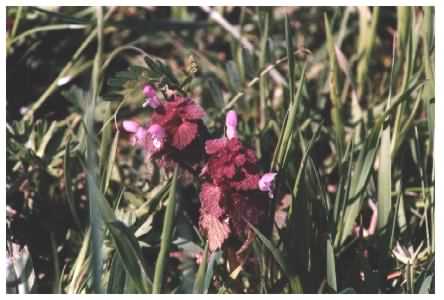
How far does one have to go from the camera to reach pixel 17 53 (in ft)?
8.07

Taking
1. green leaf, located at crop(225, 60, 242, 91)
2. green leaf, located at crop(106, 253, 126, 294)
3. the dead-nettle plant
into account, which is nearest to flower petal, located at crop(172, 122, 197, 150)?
the dead-nettle plant

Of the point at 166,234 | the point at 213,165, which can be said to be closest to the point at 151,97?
the point at 213,165

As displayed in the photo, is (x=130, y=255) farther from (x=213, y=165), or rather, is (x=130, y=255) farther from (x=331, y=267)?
(x=331, y=267)

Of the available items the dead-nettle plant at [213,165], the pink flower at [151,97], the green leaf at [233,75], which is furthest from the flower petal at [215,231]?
the green leaf at [233,75]

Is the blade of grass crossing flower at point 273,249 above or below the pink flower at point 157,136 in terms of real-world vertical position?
below

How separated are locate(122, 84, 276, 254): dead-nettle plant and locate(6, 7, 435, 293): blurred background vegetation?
0.05m

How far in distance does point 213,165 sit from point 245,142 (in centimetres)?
54

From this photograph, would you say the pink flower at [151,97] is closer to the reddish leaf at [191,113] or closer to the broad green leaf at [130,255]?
the reddish leaf at [191,113]

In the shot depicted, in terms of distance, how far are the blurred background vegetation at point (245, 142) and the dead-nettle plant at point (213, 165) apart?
5 centimetres

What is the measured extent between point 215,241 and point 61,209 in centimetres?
64

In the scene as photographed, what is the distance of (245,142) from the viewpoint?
6.67 feet

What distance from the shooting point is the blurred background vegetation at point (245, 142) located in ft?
5.23

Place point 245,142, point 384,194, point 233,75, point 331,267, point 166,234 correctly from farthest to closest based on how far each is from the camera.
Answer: point 233,75, point 245,142, point 384,194, point 331,267, point 166,234

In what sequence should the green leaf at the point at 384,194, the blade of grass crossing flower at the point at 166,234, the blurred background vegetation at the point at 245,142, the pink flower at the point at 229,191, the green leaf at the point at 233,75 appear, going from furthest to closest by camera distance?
the green leaf at the point at 233,75, the green leaf at the point at 384,194, the blurred background vegetation at the point at 245,142, the pink flower at the point at 229,191, the blade of grass crossing flower at the point at 166,234
